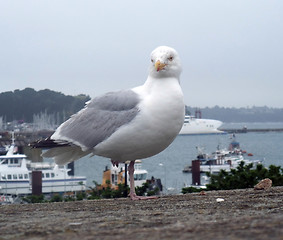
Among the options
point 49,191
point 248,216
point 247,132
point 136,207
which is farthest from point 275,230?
point 247,132

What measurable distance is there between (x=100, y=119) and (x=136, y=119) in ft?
1.33

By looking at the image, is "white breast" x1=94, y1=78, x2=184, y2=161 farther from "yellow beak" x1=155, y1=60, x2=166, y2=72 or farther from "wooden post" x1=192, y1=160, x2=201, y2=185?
"wooden post" x1=192, y1=160, x2=201, y2=185

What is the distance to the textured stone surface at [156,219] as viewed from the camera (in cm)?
266

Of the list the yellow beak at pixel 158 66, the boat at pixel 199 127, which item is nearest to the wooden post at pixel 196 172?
the yellow beak at pixel 158 66

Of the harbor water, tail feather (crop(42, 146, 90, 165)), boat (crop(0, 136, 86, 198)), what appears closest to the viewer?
tail feather (crop(42, 146, 90, 165))

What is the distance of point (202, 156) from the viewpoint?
178 ft

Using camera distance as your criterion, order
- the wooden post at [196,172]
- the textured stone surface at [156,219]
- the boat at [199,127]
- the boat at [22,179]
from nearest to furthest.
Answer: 1. the textured stone surface at [156,219]
2. the boat at [22,179]
3. the wooden post at [196,172]
4. the boat at [199,127]

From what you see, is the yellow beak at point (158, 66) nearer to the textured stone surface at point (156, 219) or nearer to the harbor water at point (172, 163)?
the textured stone surface at point (156, 219)

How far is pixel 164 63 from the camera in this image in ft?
15.3

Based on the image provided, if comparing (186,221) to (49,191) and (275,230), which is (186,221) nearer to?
(275,230)

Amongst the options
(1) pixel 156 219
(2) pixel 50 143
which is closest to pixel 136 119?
(2) pixel 50 143

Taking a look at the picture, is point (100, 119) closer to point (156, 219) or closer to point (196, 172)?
point (156, 219)

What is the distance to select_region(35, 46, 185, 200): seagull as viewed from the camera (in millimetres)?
4582

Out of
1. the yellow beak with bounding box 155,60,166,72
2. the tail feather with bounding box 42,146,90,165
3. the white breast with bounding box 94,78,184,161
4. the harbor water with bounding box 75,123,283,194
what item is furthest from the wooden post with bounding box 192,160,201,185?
the yellow beak with bounding box 155,60,166,72
